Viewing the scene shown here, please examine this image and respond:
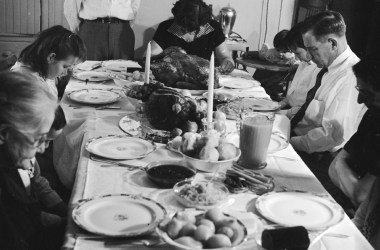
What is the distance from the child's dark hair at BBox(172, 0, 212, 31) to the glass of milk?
2.10 metres

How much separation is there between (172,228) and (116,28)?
3.70 m

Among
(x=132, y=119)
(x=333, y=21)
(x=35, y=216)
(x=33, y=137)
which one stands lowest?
(x=35, y=216)

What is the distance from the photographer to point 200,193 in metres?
1.52

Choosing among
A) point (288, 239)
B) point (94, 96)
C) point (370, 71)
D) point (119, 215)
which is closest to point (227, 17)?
point (94, 96)

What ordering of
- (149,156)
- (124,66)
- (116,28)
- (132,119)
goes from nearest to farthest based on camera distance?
(149,156)
(132,119)
(124,66)
(116,28)

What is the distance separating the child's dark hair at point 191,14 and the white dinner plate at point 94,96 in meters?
1.27

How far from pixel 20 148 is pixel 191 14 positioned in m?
2.51

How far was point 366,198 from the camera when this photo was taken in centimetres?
193

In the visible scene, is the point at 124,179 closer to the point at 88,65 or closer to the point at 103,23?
the point at 88,65

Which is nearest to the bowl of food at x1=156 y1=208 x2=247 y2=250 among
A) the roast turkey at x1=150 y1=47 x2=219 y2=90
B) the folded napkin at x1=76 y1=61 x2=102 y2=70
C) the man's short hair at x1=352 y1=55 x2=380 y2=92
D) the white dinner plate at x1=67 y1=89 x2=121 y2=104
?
the man's short hair at x1=352 y1=55 x2=380 y2=92

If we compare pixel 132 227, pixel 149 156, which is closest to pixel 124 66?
pixel 149 156

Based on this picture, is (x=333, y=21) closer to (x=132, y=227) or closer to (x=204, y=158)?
(x=204, y=158)

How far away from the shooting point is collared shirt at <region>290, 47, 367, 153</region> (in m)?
2.57

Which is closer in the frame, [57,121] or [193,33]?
[57,121]
